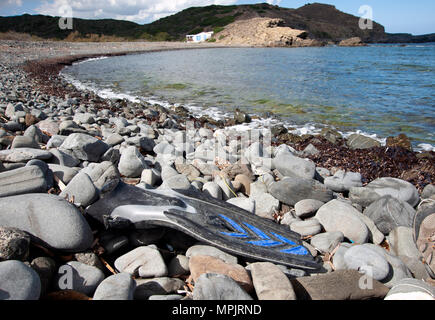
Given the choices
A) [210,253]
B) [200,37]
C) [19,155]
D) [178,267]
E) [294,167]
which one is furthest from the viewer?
[200,37]

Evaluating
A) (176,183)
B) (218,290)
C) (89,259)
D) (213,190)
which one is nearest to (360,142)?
(213,190)

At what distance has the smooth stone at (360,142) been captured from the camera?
18.7 feet

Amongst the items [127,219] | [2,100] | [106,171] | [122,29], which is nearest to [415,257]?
[127,219]

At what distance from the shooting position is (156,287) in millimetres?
1676

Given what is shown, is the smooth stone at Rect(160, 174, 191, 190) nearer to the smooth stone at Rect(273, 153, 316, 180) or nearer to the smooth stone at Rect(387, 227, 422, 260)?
the smooth stone at Rect(273, 153, 316, 180)

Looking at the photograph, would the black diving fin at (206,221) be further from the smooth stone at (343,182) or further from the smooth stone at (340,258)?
the smooth stone at (343,182)

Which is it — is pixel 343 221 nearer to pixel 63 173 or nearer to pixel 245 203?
pixel 245 203

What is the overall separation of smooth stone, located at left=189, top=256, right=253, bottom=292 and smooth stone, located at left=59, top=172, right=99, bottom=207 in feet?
3.21

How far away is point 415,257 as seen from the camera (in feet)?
7.58

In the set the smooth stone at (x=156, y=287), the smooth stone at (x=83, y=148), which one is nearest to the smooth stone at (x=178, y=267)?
the smooth stone at (x=156, y=287)

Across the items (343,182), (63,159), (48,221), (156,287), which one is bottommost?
(156,287)

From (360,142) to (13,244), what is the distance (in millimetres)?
6010

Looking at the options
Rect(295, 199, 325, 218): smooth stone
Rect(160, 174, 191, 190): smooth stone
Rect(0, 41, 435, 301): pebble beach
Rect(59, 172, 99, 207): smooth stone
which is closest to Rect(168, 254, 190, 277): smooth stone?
Rect(0, 41, 435, 301): pebble beach
